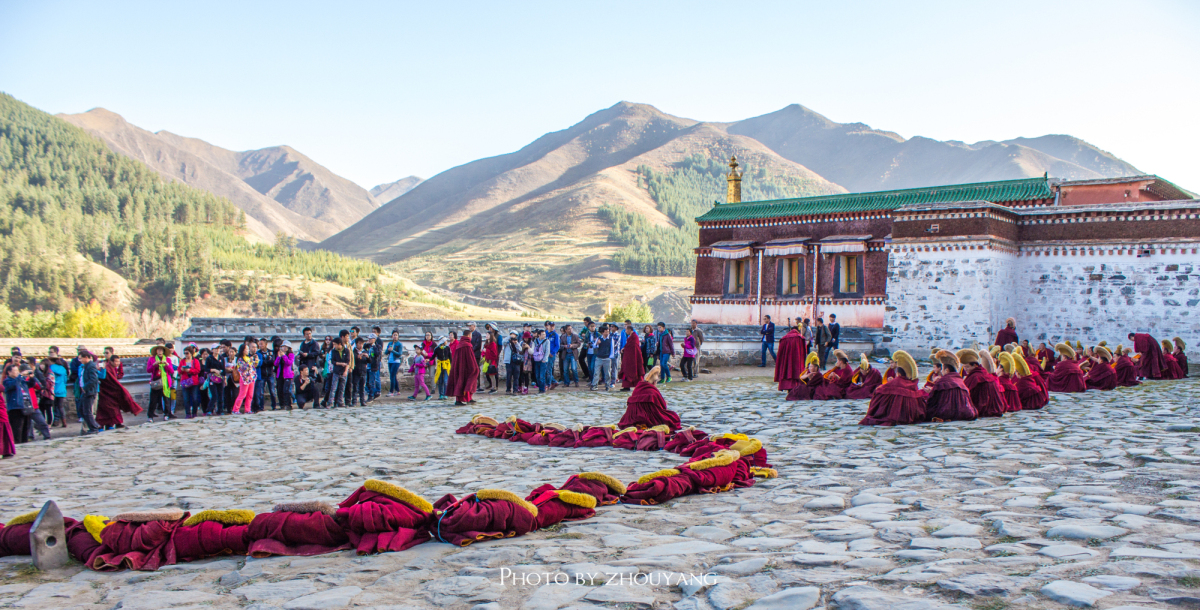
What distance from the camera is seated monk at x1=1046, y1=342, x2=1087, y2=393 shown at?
46.3ft

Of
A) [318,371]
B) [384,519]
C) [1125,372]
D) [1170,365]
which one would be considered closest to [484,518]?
[384,519]

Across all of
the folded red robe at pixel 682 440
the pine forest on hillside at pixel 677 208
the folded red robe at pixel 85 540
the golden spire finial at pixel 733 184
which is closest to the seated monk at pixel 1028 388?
the folded red robe at pixel 682 440

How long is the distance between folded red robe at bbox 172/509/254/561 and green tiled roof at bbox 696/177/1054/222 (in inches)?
900

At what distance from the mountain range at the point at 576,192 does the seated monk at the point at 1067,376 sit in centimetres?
5120

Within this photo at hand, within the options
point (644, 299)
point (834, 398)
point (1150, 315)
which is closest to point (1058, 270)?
point (1150, 315)

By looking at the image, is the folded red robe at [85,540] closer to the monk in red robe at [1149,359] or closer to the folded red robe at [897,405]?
the folded red robe at [897,405]

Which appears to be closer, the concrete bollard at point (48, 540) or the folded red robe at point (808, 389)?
the concrete bollard at point (48, 540)

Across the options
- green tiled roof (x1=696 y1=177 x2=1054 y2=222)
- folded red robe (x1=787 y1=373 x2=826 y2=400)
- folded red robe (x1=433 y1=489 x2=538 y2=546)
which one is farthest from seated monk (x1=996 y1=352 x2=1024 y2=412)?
green tiled roof (x1=696 y1=177 x2=1054 y2=222)

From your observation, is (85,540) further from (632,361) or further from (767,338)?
(767,338)

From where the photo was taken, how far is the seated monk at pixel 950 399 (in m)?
10.5

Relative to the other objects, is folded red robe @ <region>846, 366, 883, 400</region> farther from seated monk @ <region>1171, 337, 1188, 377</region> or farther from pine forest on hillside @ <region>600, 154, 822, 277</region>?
pine forest on hillside @ <region>600, 154, 822, 277</region>

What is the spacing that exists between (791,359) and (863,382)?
7.49 feet

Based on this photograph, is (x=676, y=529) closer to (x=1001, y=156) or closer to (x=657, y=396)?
(x=657, y=396)

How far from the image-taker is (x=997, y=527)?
491 centimetres
